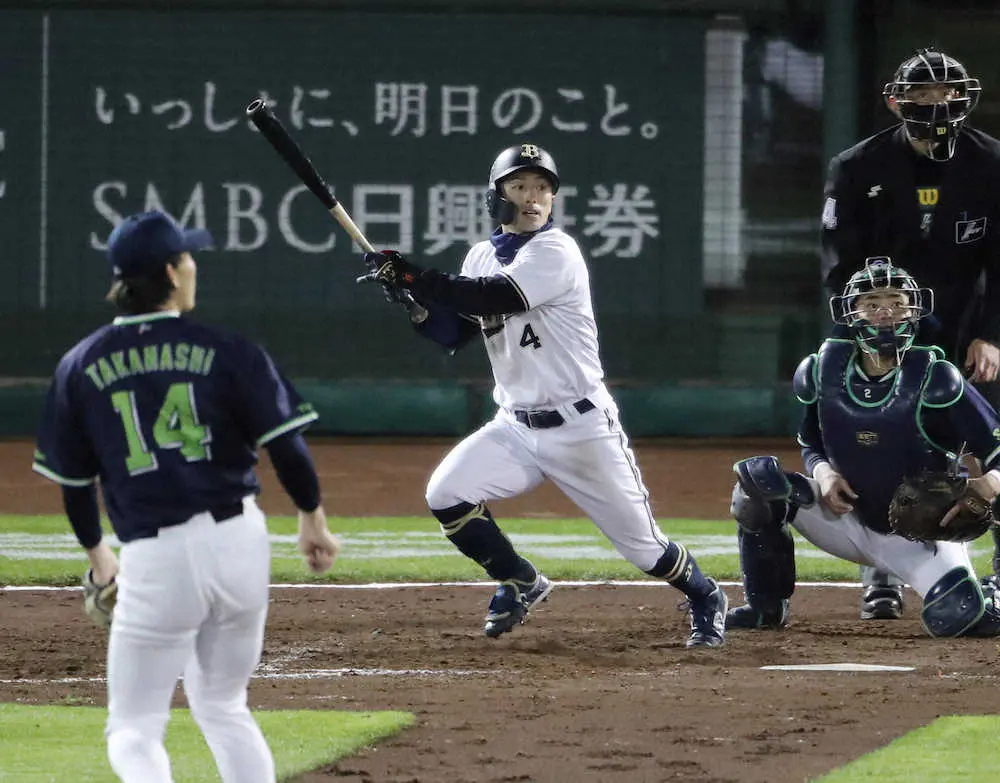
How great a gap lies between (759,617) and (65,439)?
366 centimetres

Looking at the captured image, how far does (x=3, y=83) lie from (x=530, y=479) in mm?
10155

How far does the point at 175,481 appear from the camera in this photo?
385 cm

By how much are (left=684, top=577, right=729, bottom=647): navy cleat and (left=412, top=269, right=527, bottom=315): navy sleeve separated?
1.18 meters

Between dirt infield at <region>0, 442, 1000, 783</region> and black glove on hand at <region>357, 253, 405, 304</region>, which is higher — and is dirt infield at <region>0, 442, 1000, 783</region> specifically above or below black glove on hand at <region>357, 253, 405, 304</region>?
below

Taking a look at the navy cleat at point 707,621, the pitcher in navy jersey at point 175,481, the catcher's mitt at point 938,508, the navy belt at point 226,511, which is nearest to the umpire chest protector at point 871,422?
the catcher's mitt at point 938,508

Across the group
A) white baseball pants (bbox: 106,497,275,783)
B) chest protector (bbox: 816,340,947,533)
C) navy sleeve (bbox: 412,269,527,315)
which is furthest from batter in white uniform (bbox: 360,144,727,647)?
white baseball pants (bbox: 106,497,275,783)

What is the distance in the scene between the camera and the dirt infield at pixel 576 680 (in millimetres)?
4895

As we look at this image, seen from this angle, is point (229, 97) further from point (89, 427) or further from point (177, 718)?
point (89, 427)

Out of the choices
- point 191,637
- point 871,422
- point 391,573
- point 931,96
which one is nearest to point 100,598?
point 191,637

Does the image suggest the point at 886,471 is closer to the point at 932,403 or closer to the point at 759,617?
the point at 932,403

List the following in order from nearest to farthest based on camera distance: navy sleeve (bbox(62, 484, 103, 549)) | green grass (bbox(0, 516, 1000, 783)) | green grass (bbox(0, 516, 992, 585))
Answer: navy sleeve (bbox(62, 484, 103, 549)), green grass (bbox(0, 516, 1000, 783)), green grass (bbox(0, 516, 992, 585))

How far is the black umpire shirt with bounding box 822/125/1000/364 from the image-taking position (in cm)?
718

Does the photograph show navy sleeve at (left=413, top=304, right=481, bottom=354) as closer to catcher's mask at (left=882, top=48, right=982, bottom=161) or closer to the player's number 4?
the player's number 4

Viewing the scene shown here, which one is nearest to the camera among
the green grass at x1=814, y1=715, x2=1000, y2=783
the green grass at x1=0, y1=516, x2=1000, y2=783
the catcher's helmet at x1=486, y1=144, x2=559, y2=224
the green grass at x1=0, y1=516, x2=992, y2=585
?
the green grass at x1=814, y1=715, x2=1000, y2=783
